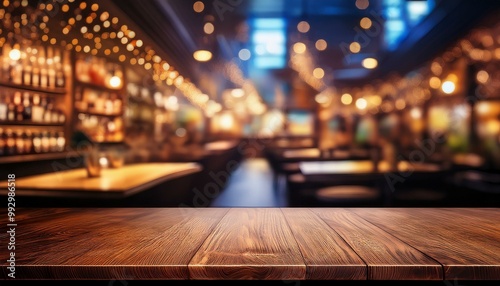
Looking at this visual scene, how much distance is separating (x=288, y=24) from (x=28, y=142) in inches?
133

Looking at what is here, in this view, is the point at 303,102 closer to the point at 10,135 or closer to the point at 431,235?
the point at 10,135

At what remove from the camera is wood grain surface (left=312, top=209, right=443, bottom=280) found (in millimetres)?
911

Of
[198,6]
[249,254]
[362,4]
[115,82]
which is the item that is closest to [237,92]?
[198,6]

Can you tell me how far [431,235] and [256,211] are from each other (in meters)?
0.69

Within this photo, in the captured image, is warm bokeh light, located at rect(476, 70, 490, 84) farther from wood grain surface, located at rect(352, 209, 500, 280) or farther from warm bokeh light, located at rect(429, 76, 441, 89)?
wood grain surface, located at rect(352, 209, 500, 280)

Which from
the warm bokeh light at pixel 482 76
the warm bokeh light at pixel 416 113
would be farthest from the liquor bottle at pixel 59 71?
the warm bokeh light at pixel 416 113

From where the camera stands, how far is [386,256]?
97 cm

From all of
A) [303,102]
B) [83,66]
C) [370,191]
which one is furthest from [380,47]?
[83,66]

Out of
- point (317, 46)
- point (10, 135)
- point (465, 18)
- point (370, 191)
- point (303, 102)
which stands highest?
point (317, 46)

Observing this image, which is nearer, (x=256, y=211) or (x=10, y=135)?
(x=256, y=211)

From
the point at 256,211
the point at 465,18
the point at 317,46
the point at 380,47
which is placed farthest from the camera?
the point at 317,46

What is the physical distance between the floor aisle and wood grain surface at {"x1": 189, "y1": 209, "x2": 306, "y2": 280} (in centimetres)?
327

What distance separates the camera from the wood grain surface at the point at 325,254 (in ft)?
2.98

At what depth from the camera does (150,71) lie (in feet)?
18.7
